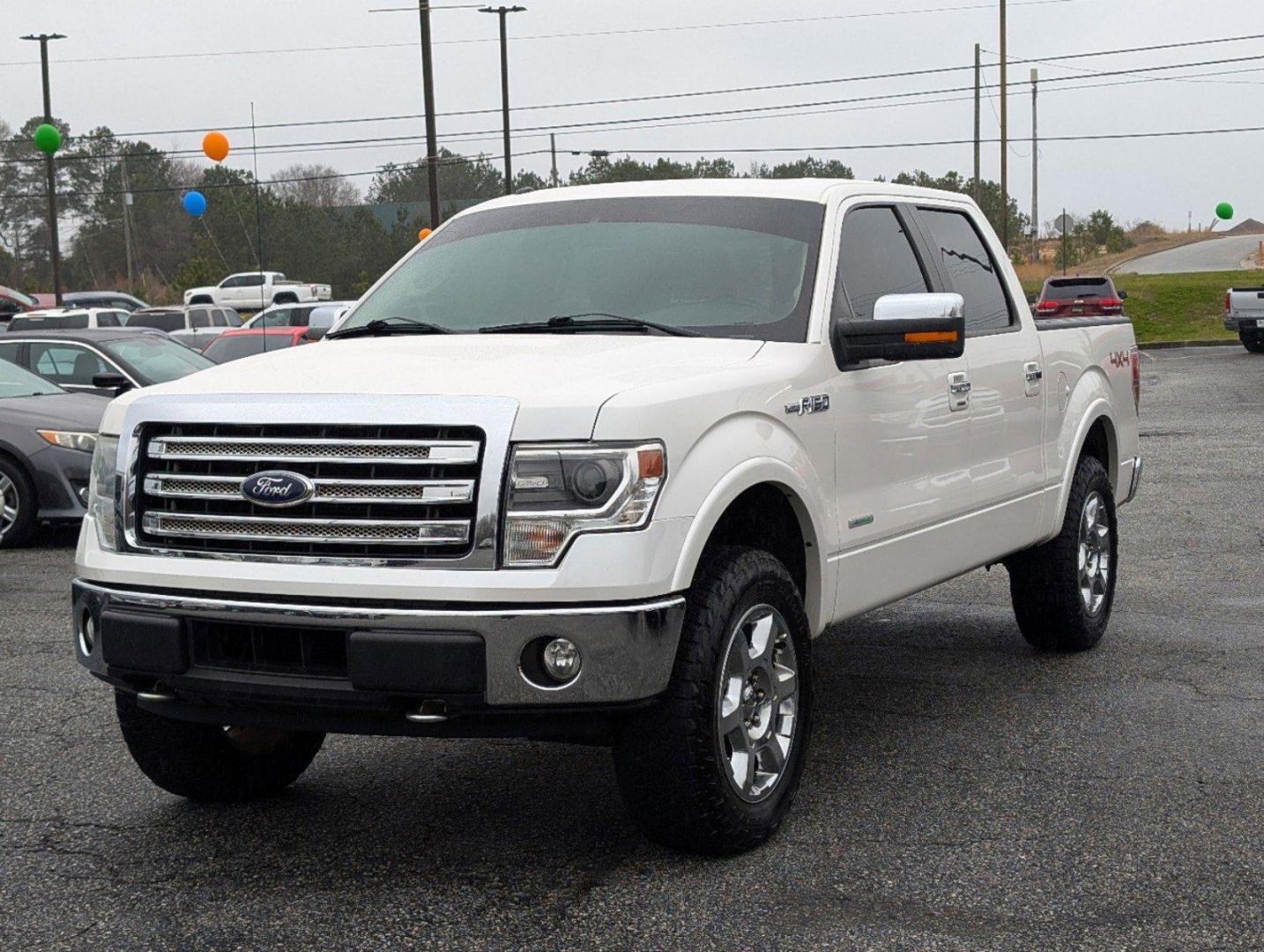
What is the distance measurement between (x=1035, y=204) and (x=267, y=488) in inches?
3477

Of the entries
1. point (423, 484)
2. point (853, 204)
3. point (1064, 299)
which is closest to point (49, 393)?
point (853, 204)

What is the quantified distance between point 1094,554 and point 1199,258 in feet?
234

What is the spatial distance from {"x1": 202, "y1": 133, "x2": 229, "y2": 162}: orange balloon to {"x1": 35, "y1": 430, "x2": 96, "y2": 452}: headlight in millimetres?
17053

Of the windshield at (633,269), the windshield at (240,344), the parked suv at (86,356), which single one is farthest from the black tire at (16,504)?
the windshield at (240,344)

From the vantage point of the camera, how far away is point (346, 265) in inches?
3282

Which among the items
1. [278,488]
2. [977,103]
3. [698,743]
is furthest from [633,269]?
[977,103]

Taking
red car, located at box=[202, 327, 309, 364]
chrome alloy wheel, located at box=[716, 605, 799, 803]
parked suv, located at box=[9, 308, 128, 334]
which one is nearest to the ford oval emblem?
chrome alloy wheel, located at box=[716, 605, 799, 803]

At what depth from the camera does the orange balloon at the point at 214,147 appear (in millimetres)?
27766

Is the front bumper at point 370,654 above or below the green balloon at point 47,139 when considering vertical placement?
below

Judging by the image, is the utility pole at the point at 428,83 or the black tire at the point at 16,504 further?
the utility pole at the point at 428,83

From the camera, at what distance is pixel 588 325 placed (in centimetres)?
516

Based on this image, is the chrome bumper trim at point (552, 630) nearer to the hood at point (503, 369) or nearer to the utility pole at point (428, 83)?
the hood at point (503, 369)

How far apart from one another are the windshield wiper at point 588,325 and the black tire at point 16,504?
23.3 feet

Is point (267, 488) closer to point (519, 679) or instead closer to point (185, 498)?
point (185, 498)
